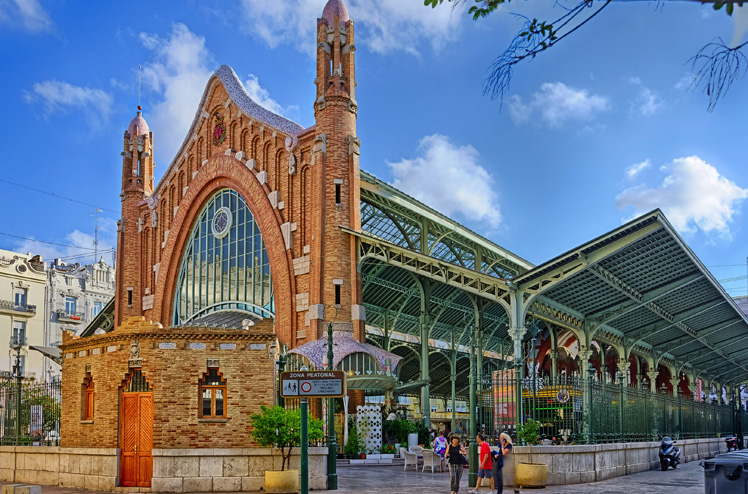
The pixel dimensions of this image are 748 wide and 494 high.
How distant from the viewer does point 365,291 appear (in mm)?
42531

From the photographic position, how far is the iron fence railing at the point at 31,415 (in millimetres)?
→ 24844

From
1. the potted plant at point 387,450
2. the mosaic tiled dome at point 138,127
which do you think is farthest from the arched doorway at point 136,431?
the mosaic tiled dome at point 138,127

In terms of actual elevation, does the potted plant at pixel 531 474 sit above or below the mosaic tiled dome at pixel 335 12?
below

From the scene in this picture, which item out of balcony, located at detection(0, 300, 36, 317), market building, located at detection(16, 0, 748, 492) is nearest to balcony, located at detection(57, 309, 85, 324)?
balcony, located at detection(0, 300, 36, 317)

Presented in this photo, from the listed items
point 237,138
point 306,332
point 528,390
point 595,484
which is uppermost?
point 237,138

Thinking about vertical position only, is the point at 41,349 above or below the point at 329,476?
above

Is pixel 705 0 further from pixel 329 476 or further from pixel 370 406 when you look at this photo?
pixel 370 406

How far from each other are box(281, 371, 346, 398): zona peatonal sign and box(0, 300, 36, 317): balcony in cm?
4822

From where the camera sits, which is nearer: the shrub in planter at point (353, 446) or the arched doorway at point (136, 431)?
the arched doorway at point (136, 431)

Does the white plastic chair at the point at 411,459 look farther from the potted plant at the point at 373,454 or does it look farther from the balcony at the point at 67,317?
the balcony at the point at 67,317

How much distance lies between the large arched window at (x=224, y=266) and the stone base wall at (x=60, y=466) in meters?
16.8

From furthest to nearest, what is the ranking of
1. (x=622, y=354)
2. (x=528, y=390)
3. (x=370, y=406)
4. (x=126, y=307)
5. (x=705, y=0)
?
(x=126, y=307) < (x=622, y=354) < (x=370, y=406) < (x=528, y=390) < (x=705, y=0)

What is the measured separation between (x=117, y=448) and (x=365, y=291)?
889 inches

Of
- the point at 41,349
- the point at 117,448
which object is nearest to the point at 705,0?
the point at 117,448
